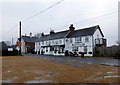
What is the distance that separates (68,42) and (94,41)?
8.27m

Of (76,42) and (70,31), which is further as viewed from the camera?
(70,31)

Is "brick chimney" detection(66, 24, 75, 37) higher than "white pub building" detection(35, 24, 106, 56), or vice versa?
"brick chimney" detection(66, 24, 75, 37)

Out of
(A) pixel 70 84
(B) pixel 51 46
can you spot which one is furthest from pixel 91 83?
(B) pixel 51 46

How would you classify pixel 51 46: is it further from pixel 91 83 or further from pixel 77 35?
pixel 91 83

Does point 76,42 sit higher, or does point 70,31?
point 70,31

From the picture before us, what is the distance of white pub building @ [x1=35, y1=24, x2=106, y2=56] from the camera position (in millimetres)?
28781

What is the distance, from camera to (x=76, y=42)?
106 ft

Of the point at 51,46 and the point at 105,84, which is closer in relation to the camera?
the point at 105,84

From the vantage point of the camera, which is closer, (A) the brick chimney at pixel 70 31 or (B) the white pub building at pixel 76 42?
(B) the white pub building at pixel 76 42

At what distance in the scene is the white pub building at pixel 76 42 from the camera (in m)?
28.8

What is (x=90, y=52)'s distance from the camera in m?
27.9

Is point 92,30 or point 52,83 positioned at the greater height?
point 92,30

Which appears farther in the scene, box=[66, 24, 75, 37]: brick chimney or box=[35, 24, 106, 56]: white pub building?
box=[66, 24, 75, 37]: brick chimney

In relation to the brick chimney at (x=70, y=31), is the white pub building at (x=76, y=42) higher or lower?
lower
